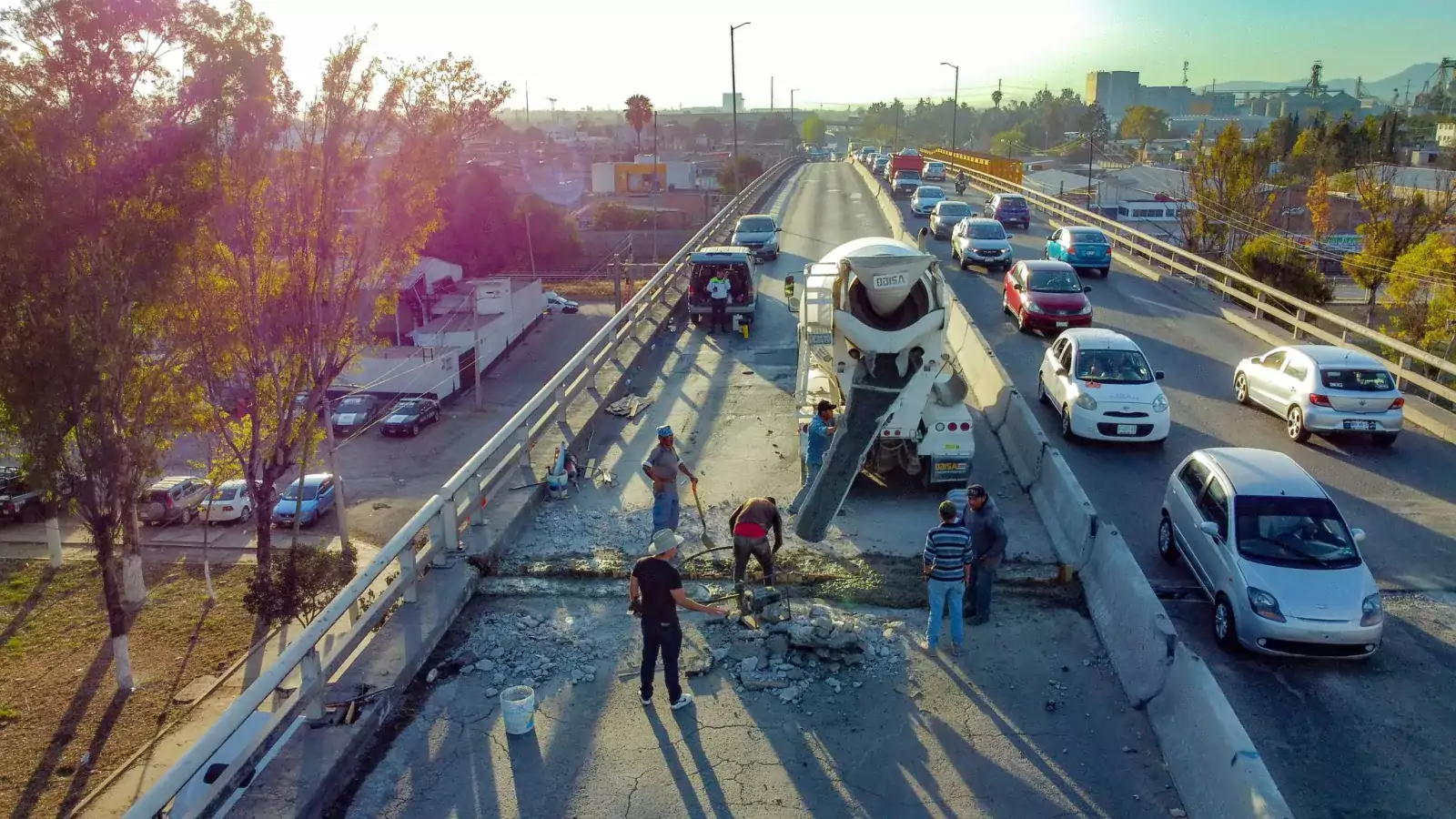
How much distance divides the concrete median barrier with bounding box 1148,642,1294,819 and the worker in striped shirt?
1737 millimetres

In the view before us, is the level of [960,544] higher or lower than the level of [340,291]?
lower

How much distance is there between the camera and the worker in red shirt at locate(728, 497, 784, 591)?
31.0ft

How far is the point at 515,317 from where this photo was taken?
62562 millimetres

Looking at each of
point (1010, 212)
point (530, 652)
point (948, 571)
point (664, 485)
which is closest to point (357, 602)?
point (530, 652)

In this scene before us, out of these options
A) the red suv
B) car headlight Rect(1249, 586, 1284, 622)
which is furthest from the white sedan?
car headlight Rect(1249, 586, 1284, 622)

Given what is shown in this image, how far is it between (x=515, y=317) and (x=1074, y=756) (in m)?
58.3

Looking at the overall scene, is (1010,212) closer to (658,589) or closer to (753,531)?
(753,531)

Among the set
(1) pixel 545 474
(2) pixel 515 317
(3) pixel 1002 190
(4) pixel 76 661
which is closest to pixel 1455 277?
(3) pixel 1002 190

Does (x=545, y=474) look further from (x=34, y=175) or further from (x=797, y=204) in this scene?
(x=797, y=204)

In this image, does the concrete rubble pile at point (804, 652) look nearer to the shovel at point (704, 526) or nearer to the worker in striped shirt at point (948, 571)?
the worker in striped shirt at point (948, 571)

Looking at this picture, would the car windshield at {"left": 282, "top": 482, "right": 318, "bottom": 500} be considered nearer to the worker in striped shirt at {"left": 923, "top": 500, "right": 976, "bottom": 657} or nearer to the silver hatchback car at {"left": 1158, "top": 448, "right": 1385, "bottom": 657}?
the worker in striped shirt at {"left": 923, "top": 500, "right": 976, "bottom": 657}

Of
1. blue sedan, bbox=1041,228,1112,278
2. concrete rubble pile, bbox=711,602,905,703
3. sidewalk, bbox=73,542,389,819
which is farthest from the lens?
blue sedan, bbox=1041,228,1112,278

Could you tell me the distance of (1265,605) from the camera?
920 centimetres

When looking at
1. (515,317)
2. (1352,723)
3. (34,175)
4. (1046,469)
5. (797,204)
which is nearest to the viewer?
(1352,723)
